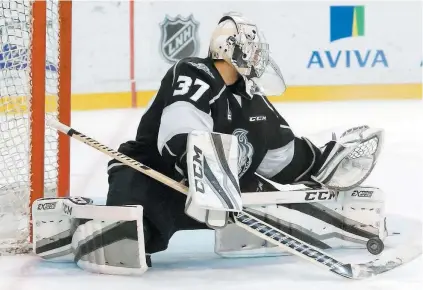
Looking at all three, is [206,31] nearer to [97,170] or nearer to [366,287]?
[97,170]

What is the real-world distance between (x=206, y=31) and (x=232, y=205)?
301 centimetres

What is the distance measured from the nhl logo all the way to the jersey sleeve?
2.77 meters

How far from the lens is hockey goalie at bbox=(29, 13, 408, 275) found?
144cm

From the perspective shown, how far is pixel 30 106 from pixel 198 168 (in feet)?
1.72

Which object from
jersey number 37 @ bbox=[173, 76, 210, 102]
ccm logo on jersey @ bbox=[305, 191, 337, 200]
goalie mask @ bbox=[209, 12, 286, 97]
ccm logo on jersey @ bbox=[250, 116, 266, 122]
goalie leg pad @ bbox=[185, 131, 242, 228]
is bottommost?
ccm logo on jersey @ bbox=[305, 191, 337, 200]

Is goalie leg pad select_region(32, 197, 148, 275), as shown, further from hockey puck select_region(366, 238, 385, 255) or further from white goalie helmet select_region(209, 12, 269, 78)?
hockey puck select_region(366, 238, 385, 255)

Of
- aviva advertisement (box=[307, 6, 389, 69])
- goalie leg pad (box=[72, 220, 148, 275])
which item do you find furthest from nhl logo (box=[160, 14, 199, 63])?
goalie leg pad (box=[72, 220, 148, 275])

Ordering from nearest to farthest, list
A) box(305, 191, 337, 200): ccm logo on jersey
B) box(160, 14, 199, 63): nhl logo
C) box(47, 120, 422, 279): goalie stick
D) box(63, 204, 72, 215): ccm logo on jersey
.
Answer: box(47, 120, 422, 279): goalie stick
box(63, 204, 72, 215): ccm logo on jersey
box(305, 191, 337, 200): ccm logo on jersey
box(160, 14, 199, 63): nhl logo

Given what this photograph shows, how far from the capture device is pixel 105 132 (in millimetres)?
3480

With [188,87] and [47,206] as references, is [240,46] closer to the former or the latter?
[188,87]

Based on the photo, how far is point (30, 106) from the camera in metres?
1.70

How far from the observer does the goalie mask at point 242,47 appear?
158 centimetres

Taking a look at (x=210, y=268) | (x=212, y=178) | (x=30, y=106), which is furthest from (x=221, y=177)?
(x=30, y=106)

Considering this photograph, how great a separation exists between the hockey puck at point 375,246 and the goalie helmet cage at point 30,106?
782mm
